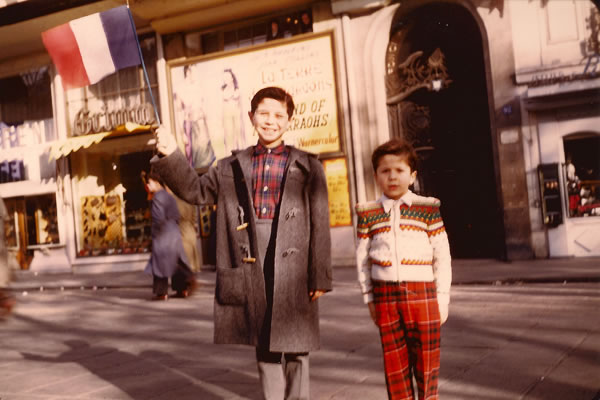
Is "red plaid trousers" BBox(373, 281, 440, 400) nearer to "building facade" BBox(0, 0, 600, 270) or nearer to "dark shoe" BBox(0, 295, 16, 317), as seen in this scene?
"dark shoe" BBox(0, 295, 16, 317)

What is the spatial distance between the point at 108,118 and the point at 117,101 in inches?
21.3

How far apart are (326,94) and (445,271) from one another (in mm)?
12139

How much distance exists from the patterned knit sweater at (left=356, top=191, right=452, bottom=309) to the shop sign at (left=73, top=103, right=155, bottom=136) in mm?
14457

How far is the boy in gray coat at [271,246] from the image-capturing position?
327 cm

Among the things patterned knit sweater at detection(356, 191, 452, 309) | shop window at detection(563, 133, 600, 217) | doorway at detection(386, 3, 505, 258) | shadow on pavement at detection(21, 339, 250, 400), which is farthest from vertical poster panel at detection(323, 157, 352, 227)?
patterned knit sweater at detection(356, 191, 452, 309)

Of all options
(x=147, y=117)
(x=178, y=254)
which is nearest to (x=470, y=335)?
(x=178, y=254)

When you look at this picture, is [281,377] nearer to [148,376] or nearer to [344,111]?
[148,376]

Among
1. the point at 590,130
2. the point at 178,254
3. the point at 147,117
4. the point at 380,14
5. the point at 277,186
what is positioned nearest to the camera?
the point at 277,186

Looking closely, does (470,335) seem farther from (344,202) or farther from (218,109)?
(218,109)

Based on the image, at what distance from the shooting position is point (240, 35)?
16.2 m

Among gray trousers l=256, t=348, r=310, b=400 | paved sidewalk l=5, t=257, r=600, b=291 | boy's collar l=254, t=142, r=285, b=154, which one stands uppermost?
boy's collar l=254, t=142, r=285, b=154

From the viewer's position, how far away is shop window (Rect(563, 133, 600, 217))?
12.9 meters

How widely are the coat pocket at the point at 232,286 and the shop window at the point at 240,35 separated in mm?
12716

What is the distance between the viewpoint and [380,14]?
14398mm
